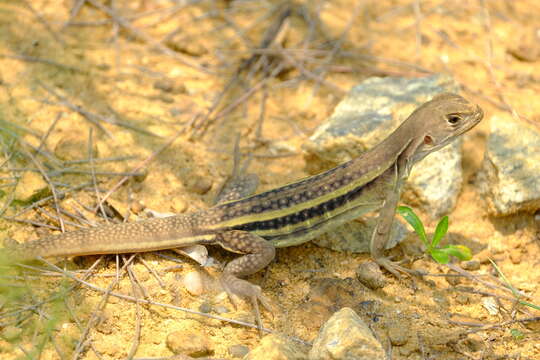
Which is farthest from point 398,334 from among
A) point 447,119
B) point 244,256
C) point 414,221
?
point 447,119

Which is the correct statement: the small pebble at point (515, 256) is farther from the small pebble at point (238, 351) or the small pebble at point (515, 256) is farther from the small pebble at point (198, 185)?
the small pebble at point (198, 185)

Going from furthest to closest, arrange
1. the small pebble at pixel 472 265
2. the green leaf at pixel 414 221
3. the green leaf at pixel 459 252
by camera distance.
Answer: the small pebble at pixel 472 265 → the green leaf at pixel 414 221 → the green leaf at pixel 459 252

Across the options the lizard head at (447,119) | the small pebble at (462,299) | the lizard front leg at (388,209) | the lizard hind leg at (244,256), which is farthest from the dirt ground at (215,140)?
the lizard head at (447,119)

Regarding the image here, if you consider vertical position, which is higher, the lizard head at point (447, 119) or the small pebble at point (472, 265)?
the lizard head at point (447, 119)

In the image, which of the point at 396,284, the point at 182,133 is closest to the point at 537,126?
the point at 396,284

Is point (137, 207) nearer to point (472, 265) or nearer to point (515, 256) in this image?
point (472, 265)

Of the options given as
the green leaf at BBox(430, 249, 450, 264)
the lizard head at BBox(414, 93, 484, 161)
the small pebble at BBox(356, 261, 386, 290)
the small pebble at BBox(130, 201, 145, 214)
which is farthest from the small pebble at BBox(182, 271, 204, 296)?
the lizard head at BBox(414, 93, 484, 161)

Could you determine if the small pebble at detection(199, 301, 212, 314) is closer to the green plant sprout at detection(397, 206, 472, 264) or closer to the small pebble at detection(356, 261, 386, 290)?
the small pebble at detection(356, 261, 386, 290)
